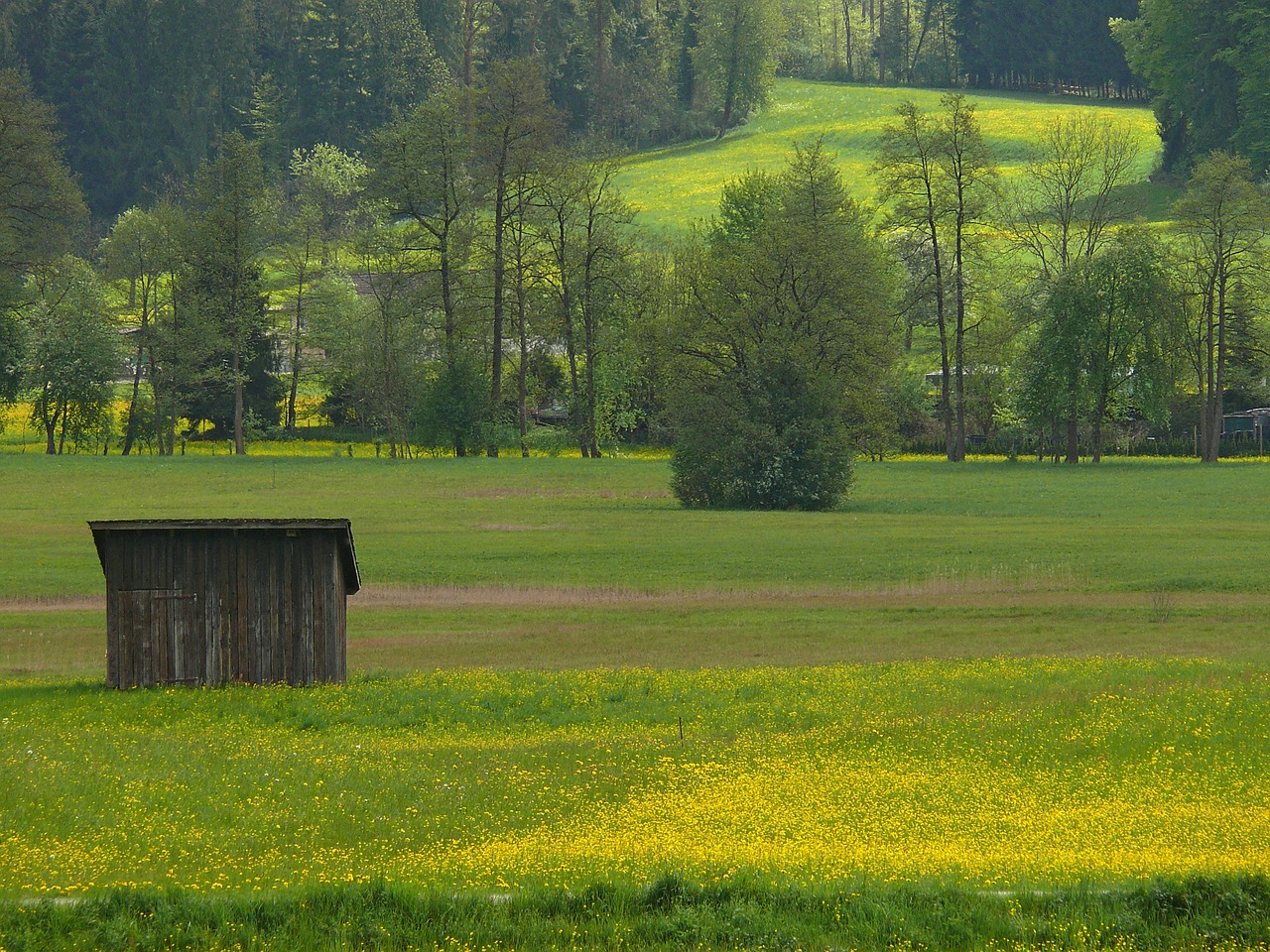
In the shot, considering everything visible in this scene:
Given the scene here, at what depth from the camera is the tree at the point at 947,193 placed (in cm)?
8100

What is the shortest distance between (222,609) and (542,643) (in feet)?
26.9

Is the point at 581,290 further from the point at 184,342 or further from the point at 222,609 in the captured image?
the point at 222,609

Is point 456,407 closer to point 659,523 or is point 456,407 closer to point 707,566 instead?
point 659,523

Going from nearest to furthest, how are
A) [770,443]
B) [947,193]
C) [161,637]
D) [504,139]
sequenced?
[161,637] → [770,443] → [504,139] → [947,193]

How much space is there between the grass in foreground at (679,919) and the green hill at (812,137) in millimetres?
112832

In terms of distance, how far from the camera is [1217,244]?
248ft

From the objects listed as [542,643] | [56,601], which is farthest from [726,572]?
[56,601]

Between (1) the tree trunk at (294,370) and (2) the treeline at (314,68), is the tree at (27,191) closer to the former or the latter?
(1) the tree trunk at (294,370)

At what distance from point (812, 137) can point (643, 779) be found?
13894 centimetres

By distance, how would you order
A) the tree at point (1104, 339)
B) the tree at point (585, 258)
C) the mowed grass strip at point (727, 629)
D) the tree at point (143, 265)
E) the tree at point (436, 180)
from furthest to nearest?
1. the tree at point (143, 265)
2. the tree at point (585, 258)
3. the tree at point (436, 180)
4. the tree at point (1104, 339)
5. the mowed grass strip at point (727, 629)

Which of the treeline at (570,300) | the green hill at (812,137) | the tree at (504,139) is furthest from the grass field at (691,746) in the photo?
the green hill at (812,137)

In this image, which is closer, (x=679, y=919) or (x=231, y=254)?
(x=679, y=919)

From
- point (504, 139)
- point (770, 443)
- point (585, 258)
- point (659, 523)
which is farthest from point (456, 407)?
point (659, 523)

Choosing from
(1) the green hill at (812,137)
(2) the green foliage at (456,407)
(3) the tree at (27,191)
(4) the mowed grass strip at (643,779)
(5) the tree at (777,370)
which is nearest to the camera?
(4) the mowed grass strip at (643,779)
